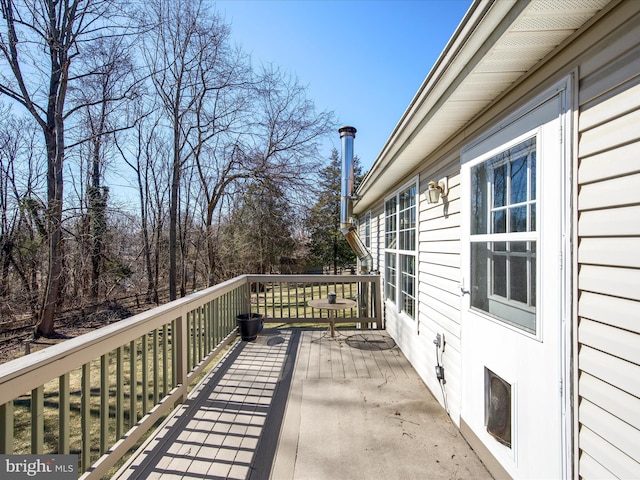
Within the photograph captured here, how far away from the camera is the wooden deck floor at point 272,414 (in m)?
2.09

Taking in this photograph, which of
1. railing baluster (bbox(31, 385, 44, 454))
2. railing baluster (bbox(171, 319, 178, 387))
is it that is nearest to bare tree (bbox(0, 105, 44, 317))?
railing baluster (bbox(171, 319, 178, 387))

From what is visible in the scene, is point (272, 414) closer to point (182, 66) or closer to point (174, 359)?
point (174, 359)

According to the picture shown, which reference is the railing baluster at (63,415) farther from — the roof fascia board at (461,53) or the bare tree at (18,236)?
the bare tree at (18,236)

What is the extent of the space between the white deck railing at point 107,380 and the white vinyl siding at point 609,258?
2.23m

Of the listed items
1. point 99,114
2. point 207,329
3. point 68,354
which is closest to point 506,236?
point 68,354

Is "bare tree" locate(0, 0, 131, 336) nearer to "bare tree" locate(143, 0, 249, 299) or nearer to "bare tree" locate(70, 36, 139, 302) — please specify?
"bare tree" locate(70, 36, 139, 302)

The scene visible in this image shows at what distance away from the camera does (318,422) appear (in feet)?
8.58

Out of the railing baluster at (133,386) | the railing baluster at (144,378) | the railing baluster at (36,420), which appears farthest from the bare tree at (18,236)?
the railing baluster at (36,420)

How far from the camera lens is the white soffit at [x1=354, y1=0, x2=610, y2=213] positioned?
1.32m

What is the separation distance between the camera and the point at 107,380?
1.92 meters

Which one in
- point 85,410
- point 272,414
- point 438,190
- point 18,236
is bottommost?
point 272,414

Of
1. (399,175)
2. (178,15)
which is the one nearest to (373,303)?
(399,175)

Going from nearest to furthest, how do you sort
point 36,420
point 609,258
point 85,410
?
point 609,258 < point 36,420 < point 85,410

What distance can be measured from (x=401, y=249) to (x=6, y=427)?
13.1 ft
